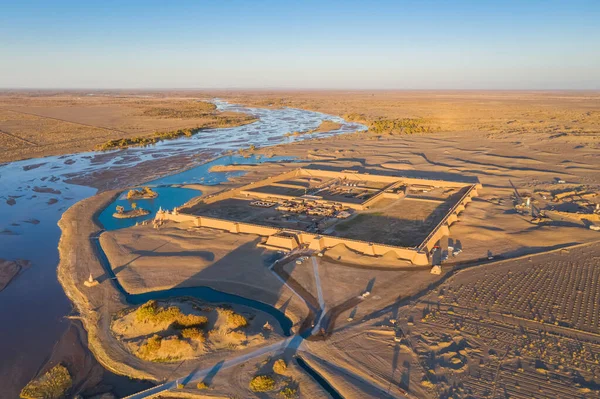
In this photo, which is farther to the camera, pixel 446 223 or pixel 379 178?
pixel 379 178

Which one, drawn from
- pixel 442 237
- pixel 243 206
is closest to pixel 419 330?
pixel 442 237

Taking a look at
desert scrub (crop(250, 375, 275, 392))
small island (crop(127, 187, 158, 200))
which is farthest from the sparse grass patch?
small island (crop(127, 187, 158, 200))

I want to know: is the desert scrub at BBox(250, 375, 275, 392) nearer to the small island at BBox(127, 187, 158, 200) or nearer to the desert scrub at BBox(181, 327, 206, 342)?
Result: the desert scrub at BBox(181, 327, 206, 342)

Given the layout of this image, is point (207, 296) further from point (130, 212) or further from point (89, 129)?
point (89, 129)

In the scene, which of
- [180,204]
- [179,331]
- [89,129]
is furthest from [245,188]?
[89,129]

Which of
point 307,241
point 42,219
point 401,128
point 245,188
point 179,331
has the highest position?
point 401,128

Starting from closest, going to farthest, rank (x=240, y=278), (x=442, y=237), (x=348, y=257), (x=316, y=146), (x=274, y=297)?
(x=274, y=297), (x=240, y=278), (x=348, y=257), (x=442, y=237), (x=316, y=146)

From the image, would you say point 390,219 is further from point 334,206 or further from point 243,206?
point 243,206
